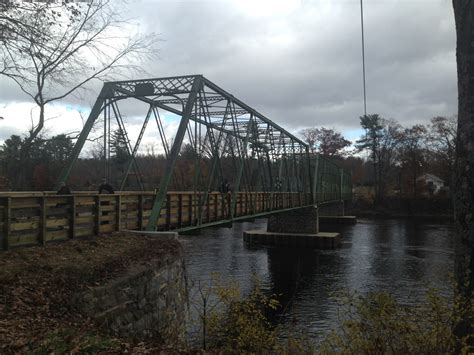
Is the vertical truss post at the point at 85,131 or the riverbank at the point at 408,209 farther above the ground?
the vertical truss post at the point at 85,131

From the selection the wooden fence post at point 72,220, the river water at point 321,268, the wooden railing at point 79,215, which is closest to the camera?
the wooden railing at point 79,215

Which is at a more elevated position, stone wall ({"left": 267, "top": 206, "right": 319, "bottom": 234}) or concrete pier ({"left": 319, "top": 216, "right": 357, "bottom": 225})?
stone wall ({"left": 267, "top": 206, "right": 319, "bottom": 234})

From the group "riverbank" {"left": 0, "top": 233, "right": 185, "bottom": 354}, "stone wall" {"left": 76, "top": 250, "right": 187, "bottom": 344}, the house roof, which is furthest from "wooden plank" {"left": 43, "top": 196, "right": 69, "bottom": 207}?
the house roof

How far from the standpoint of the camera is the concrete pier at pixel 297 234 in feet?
130

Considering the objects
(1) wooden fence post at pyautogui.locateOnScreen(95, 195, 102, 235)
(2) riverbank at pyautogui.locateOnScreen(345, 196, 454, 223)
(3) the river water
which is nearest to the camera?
(1) wooden fence post at pyautogui.locateOnScreen(95, 195, 102, 235)

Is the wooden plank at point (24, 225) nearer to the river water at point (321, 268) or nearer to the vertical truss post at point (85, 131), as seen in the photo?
the vertical truss post at point (85, 131)

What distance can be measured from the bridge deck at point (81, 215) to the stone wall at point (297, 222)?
2559 centimetres

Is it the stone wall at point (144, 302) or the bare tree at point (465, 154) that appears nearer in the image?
the bare tree at point (465, 154)

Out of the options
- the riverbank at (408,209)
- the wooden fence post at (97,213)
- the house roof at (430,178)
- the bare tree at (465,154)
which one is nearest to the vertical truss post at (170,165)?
the wooden fence post at (97,213)

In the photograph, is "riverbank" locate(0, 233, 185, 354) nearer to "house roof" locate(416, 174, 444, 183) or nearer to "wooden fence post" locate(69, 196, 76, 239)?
"wooden fence post" locate(69, 196, 76, 239)

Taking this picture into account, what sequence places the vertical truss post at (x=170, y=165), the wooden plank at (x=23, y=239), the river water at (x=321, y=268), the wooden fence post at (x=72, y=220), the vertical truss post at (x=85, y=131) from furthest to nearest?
the river water at (x=321, y=268) < the vertical truss post at (x=85, y=131) < the vertical truss post at (x=170, y=165) < the wooden fence post at (x=72, y=220) < the wooden plank at (x=23, y=239)

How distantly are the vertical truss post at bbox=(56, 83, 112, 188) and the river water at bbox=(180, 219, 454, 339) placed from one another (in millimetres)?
4961

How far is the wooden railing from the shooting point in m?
9.02

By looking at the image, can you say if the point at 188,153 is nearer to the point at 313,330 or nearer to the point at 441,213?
the point at 313,330
